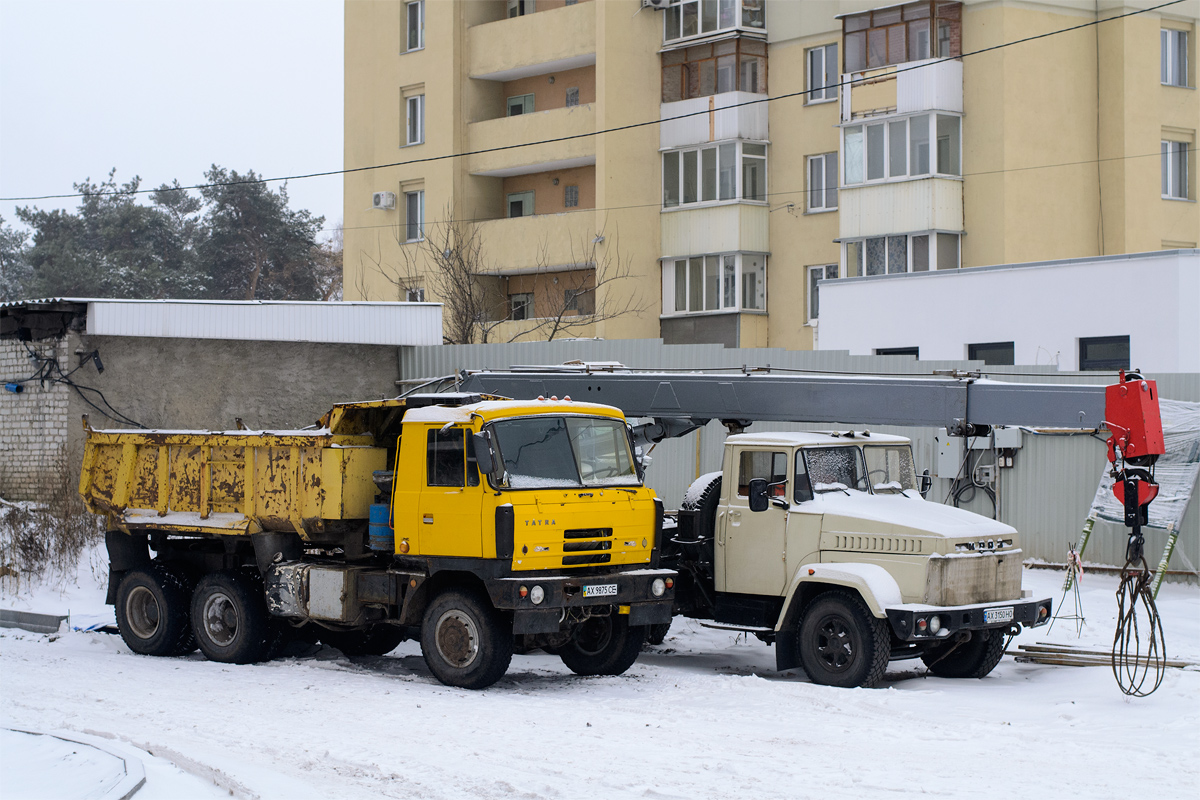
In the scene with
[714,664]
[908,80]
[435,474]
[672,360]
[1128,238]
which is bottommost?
[714,664]

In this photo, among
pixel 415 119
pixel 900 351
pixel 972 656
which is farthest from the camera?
pixel 415 119

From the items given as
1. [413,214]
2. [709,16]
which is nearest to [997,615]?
[709,16]

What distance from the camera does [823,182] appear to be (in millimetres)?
36312

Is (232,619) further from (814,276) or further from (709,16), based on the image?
(709,16)

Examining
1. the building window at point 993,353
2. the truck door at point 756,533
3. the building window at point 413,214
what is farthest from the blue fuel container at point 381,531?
the building window at point 413,214

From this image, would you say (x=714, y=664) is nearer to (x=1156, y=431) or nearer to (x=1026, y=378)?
(x=1156, y=431)

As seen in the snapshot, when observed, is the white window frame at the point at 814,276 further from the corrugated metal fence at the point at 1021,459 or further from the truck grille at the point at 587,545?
the truck grille at the point at 587,545

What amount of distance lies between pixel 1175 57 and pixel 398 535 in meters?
29.7

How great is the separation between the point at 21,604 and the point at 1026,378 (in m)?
14.0

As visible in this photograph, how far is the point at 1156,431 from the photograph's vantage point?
10141mm

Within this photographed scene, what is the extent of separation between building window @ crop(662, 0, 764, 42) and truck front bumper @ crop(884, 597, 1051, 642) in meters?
27.6

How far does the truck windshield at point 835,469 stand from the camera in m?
12.6

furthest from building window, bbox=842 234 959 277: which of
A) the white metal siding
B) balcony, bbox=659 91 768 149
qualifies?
the white metal siding

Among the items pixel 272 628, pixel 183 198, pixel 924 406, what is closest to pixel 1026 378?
pixel 924 406
